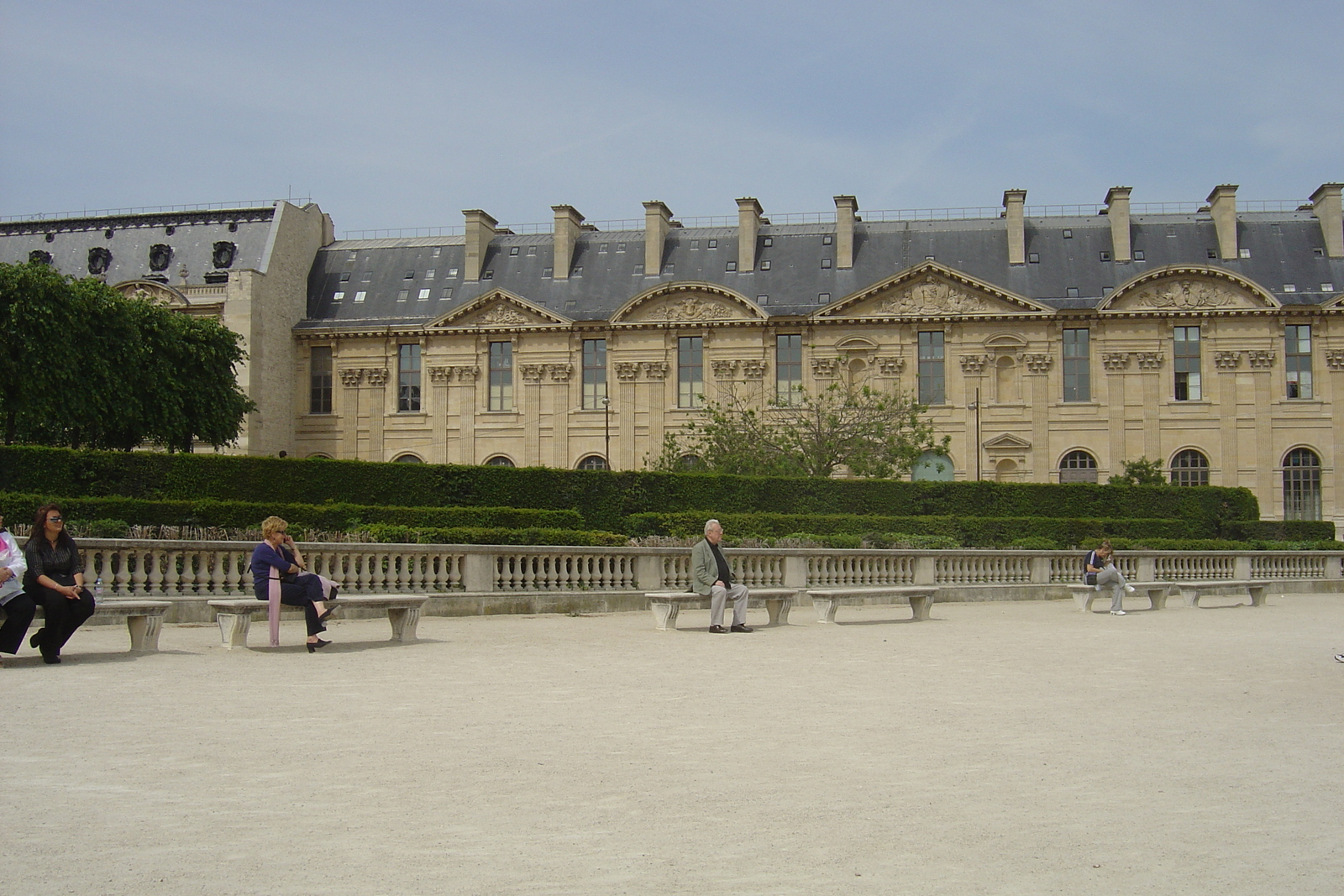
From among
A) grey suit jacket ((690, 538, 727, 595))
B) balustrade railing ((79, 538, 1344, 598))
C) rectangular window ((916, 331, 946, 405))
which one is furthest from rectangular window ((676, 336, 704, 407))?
grey suit jacket ((690, 538, 727, 595))

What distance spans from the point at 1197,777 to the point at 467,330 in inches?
1948

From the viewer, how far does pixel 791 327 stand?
53531 millimetres

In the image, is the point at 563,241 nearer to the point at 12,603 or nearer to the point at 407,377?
the point at 407,377

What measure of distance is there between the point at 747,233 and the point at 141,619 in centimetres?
4484

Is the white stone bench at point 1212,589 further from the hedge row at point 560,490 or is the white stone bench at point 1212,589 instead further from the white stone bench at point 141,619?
the white stone bench at point 141,619

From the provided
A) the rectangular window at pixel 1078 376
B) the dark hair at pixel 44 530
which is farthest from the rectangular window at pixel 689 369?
the dark hair at pixel 44 530

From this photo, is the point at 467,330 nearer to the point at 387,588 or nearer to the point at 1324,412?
the point at 1324,412

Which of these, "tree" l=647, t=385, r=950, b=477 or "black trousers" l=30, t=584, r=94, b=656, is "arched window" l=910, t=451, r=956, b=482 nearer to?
"tree" l=647, t=385, r=950, b=477

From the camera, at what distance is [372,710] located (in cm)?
921

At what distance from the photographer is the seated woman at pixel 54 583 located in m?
11.1

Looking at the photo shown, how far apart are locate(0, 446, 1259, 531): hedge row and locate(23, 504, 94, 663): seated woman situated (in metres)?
9.58

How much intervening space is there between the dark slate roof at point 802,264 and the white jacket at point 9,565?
43.7m

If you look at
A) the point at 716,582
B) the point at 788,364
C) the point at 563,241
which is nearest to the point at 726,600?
the point at 716,582

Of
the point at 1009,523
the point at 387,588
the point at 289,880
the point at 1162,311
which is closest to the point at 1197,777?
the point at 289,880
